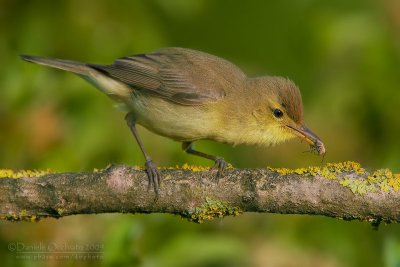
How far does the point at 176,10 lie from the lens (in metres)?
6.86

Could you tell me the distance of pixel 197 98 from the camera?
5.62 m

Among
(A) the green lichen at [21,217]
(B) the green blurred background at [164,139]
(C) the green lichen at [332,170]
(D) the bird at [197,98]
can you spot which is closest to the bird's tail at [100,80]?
(D) the bird at [197,98]

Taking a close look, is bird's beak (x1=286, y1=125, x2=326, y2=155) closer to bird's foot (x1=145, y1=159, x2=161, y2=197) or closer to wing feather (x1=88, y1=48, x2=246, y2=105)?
wing feather (x1=88, y1=48, x2=246, y2=105)

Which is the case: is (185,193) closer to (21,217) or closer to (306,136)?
(21,217)

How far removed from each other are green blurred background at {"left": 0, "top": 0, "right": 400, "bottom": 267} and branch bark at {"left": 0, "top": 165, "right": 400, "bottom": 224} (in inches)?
9.7

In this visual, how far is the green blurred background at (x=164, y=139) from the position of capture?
5000mm

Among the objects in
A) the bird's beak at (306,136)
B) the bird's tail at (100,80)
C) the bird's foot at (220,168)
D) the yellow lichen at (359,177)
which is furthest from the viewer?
the bird's tail at (100,80)

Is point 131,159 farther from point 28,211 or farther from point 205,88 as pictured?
point 28,211

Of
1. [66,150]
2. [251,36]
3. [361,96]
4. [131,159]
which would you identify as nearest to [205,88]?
[131,159]

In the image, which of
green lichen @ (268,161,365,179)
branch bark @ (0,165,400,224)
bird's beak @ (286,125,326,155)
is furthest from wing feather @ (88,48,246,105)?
Result: green lichen @ (268,161,365,179)

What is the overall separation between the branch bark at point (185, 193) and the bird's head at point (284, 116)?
1.37m

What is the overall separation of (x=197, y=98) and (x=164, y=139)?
25.5 inches

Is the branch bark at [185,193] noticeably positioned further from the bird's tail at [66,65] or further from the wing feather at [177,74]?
the bird's tail at [66,65]

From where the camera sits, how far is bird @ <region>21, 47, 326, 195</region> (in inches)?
216
